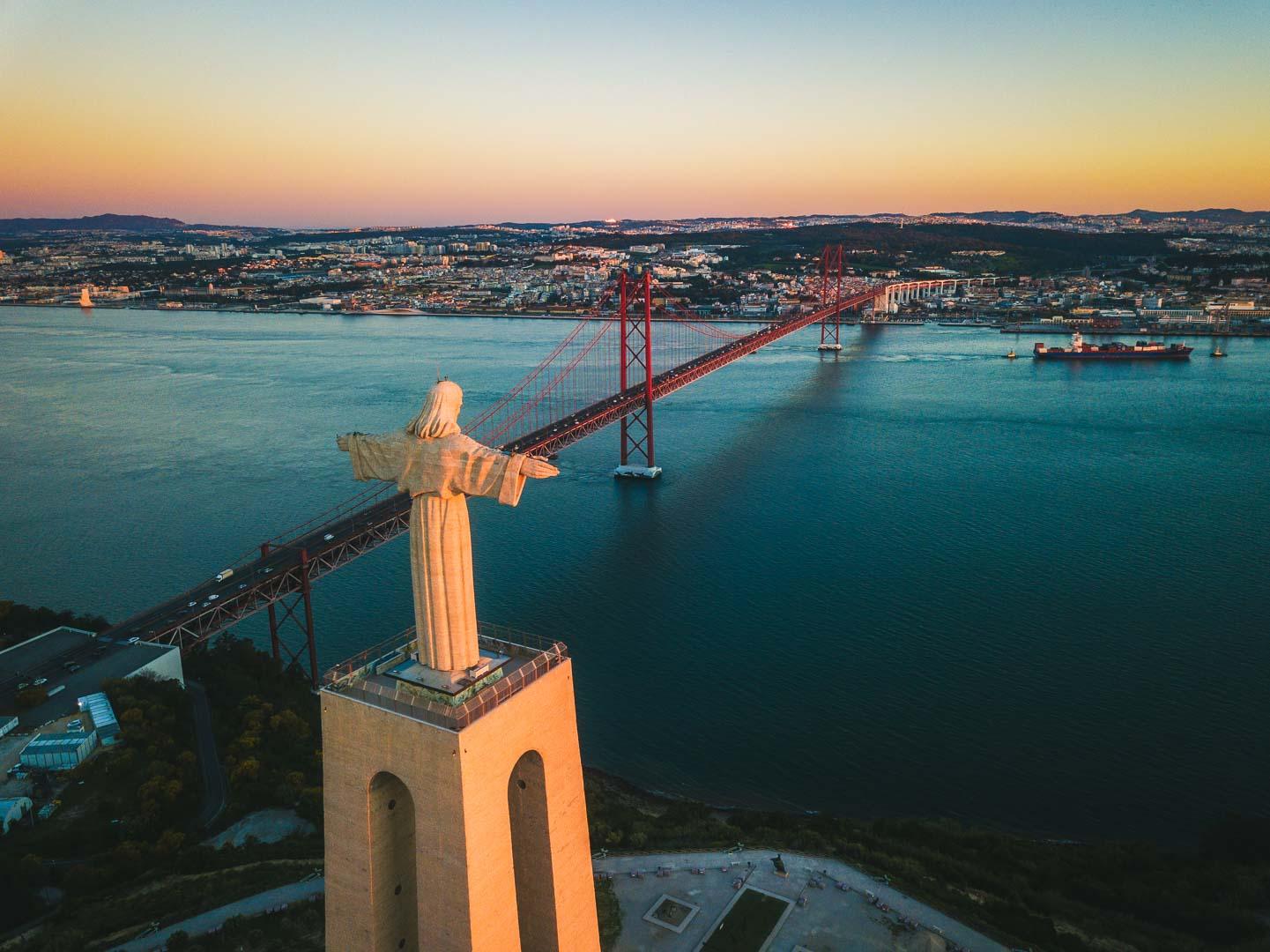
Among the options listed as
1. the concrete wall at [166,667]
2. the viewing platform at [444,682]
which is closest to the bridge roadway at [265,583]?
the concrete wall at [166,667]

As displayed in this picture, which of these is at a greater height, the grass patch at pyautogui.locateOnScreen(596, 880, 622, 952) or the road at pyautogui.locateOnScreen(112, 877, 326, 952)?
the road at pyautogui.locateOnScreen(112, 877, 326, 952)

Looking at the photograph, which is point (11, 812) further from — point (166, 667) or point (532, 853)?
point (532, 853)

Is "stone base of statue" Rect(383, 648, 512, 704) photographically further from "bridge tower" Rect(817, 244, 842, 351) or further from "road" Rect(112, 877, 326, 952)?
"bridge tower" Rect(817, 244, 842, 351)

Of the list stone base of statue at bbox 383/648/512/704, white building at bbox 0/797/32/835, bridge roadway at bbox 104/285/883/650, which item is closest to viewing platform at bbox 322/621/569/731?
stone base of statue at bbox 383/648/512/704

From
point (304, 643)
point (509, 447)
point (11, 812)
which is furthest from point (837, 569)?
point (11, 812)

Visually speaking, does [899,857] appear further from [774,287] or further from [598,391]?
[774,287]

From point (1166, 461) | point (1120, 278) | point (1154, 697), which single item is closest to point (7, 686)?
point (1154, 697)

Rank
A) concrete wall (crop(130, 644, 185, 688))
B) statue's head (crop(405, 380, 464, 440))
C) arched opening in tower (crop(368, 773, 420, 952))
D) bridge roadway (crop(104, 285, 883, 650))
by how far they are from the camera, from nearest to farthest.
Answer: statue's head (crop(405, 380, 464, 440))
arched opening in tower (crop(368, 773, 420, 952))
concrete wall (crop(130, 644, 185, 688))
bridge roadway (crop(104, 285, 883, 650))
